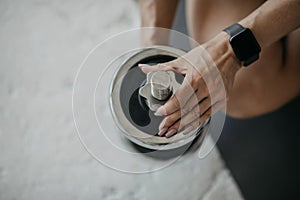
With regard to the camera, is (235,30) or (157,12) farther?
(157,12)

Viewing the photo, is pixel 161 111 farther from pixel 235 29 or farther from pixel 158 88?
pixel 235 29

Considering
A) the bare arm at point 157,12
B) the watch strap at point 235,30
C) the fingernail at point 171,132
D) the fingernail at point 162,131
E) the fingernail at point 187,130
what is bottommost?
the fingernail at point 187,130

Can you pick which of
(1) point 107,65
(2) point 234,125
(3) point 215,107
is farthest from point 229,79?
(2) point 234,125

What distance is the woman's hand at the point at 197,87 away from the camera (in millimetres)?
571

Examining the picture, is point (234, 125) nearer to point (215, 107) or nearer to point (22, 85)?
point (215, 107)


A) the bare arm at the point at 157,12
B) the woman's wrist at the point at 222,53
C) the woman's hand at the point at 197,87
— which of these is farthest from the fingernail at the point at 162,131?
the bare arm at the point at 157,12

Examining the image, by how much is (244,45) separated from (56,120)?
20.8 inches

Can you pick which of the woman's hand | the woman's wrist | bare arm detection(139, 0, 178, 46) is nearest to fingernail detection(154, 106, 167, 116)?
the woman's hand

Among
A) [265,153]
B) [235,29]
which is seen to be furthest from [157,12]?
[265,153]

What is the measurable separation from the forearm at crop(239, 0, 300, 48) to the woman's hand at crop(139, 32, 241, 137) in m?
0.05

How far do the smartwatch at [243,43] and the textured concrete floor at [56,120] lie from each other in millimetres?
284

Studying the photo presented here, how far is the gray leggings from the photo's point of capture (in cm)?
88

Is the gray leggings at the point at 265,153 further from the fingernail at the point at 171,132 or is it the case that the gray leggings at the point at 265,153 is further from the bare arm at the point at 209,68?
the fingernail at the point at 171,132

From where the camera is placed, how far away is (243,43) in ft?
2.08
